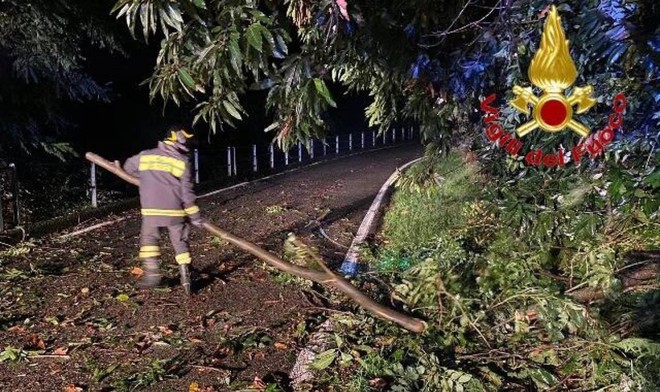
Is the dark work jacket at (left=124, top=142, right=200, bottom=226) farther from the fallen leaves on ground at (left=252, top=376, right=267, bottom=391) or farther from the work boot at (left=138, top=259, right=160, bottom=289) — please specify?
the fallen leaves on ground at (left=252, top=376, right=267, bottom=391)

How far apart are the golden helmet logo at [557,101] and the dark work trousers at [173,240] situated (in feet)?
11.9

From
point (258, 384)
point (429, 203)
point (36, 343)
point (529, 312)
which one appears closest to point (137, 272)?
point (36, 343)

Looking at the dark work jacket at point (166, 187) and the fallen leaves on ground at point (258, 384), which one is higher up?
the dark work jacket at point (166, 187)

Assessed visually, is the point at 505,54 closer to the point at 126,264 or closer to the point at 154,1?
the point at 154,1

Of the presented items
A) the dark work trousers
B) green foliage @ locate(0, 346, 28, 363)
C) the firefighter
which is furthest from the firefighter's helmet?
green foliage @ locate(0, 346, 28, 363)

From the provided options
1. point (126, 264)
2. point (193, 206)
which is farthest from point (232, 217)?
point (193, 206)

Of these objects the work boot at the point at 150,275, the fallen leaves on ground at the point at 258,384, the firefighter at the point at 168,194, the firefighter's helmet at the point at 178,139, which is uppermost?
the firefighter's helmet at the point at 178,139

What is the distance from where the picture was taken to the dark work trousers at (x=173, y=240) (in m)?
6.07

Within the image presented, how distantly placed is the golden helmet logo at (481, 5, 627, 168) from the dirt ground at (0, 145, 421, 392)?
278cm

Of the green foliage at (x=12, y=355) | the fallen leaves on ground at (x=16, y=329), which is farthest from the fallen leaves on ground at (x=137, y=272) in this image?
the green foliage at (x=12, y=355)

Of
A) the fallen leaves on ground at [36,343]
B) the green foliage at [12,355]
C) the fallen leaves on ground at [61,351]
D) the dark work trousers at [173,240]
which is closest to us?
the green foliage at [12,355]

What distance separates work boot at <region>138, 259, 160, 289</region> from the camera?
20.5ft

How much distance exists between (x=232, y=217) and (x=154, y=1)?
25.0ft

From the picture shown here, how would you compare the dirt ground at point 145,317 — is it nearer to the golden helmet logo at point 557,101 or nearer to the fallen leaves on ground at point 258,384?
the fallen leaves on ground at point 258,384
